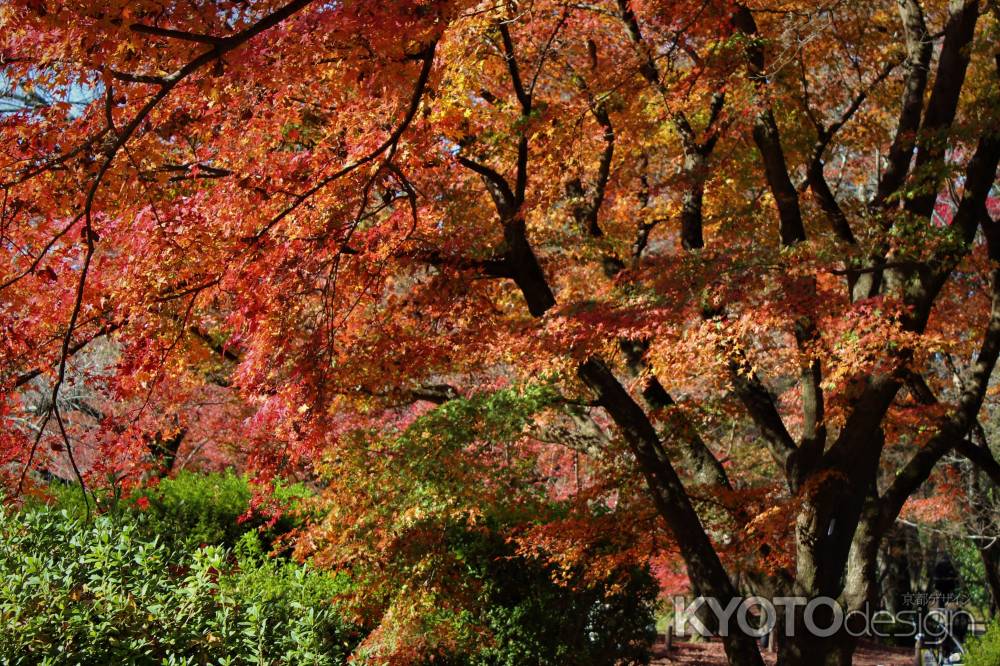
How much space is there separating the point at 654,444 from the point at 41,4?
5343 millimetres

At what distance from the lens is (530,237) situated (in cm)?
931

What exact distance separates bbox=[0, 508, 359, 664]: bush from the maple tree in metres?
0.74

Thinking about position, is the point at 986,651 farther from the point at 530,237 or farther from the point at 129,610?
the point at 129,610

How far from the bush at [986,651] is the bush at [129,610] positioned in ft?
23.0

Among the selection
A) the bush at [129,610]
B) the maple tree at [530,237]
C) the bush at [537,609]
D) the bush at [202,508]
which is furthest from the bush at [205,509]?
the bush at [129,610]

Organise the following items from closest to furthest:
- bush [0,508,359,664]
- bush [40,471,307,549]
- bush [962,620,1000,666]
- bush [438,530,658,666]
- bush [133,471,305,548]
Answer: bush [0,508,359,664], bush [438,530,658,666], bush [40,471,307,549], bush [133,471,305,548], bush [962,620,1000,666]

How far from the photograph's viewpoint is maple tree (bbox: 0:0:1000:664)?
5469mm

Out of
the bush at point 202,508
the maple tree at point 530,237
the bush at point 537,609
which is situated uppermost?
the maple tree at point 530,237

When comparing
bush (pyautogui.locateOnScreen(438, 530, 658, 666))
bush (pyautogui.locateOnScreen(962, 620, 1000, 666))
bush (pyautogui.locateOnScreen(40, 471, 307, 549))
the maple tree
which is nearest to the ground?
bush (pyautogui.locateOnScreen(962, 620, 1000, 666))

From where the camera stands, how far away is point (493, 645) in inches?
303

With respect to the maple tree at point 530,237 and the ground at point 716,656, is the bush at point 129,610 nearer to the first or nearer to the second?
the maple tree at point 530,237

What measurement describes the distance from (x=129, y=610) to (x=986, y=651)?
28.3 ft

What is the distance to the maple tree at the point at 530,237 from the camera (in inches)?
215

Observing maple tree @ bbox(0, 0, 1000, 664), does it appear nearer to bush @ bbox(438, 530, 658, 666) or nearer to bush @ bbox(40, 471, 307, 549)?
bush @ bbox(438, 530, 658, 666)
